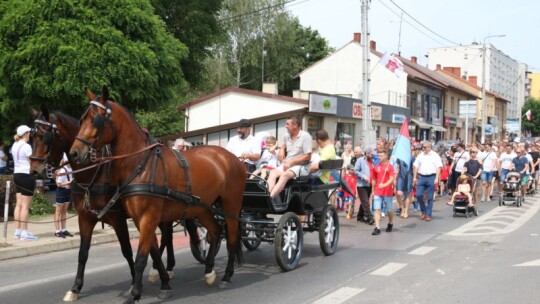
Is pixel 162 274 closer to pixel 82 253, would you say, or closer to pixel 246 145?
pixel 82 253

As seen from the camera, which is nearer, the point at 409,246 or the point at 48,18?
the point at 409,246

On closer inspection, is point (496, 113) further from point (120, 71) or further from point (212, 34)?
point (120, 71)

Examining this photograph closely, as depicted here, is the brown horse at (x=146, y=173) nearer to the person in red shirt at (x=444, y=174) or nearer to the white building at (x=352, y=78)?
the person in red shirt at (x=444, y=174)

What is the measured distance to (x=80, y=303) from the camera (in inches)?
259

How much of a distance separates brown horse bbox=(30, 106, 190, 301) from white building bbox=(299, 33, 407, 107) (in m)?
40.7

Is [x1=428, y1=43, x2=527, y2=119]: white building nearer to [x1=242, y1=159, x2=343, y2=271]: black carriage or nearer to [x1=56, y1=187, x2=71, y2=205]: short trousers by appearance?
[x1=242, y1=159, x2=343, y2=271]: black carriage

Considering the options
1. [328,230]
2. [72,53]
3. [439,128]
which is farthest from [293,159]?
[439,128]

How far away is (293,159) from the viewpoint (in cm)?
888

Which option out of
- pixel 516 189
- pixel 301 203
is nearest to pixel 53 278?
pixel 301 203

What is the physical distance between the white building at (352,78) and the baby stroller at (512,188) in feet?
90.6

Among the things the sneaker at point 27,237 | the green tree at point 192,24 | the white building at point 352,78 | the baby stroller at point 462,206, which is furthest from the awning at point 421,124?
the sneaker at point 27,237

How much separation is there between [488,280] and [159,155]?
4595mm

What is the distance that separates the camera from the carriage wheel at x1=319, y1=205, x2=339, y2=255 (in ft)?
31.3

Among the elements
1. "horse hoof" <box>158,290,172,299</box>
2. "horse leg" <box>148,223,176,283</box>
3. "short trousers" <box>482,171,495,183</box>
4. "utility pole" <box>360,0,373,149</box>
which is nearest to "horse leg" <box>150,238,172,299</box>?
"horse hoof" <box>158,290,172,299</box>
